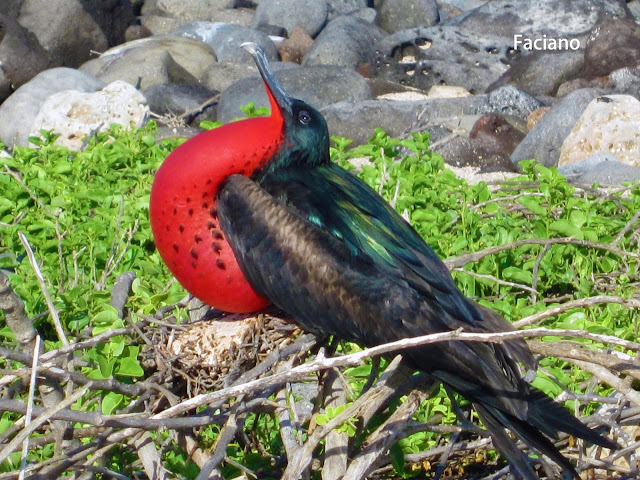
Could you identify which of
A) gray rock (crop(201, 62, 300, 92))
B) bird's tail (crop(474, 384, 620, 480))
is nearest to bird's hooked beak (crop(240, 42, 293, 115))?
bird's tail (crop(474, 384, 620, 480))

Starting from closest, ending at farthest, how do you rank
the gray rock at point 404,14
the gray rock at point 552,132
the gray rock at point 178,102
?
1. the gray rock at point 552,132
2. the gray rock at point 178,102
3. the gray rock at point 404,14

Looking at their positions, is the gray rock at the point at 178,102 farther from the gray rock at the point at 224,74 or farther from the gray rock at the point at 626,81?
the gray rock at the point at 626,81

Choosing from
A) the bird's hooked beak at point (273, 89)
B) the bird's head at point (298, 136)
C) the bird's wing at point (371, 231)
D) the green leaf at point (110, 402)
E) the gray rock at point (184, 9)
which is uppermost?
the bird's hooked beak at point (273, 89)

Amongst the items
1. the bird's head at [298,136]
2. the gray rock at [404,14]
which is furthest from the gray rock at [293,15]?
the bird's head at [298,136]

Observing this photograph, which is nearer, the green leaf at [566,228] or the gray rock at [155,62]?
the green leaf at [566,228]

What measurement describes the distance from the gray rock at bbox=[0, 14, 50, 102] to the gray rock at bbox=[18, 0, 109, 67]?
1.90ft

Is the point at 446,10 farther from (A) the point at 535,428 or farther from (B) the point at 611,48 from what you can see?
(A) the point at 535,428

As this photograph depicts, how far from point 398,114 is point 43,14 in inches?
172

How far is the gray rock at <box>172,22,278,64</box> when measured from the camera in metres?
9.78

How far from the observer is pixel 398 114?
7125 millimetres

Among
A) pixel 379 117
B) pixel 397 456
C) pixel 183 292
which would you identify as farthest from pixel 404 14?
pixel 397 456

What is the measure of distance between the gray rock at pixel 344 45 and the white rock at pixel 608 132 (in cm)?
413

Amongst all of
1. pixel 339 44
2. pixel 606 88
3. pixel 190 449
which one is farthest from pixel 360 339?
pixel 339 44

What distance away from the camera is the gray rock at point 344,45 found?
32.3 feet
